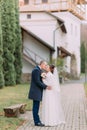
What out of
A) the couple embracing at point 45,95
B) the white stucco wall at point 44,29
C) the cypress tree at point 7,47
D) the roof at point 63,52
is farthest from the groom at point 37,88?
the roof at point 63,52

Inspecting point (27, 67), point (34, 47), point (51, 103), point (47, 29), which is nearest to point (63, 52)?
point (47, 29)

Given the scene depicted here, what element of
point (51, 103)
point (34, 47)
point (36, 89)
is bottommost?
point (34, 47)

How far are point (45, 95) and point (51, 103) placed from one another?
0.30m

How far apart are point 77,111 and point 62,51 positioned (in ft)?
92.1

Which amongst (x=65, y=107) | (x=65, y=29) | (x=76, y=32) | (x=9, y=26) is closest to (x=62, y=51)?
(x=65, y=29)

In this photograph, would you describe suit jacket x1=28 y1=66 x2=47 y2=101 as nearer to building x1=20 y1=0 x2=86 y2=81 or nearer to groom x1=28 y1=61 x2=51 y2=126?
groom x1=28 y1=61 x2=51 y2=126

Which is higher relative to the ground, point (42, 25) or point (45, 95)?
point (45, 95)

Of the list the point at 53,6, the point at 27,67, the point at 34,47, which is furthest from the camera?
the point at 53,6

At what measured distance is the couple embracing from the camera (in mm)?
13000

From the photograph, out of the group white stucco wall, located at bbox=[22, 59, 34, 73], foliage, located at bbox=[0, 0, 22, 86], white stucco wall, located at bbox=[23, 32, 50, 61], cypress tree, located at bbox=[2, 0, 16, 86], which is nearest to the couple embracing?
foliage, located at bbox=[0, 0, 22, 86]

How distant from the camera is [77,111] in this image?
16.8 m

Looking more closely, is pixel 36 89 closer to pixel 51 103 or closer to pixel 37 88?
pixel 37 88

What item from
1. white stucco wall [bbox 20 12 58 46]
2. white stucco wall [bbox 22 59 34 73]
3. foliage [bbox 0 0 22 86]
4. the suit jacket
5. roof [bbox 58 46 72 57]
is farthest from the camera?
roof [bbox 58 46 72 57]

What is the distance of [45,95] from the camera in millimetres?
13164
